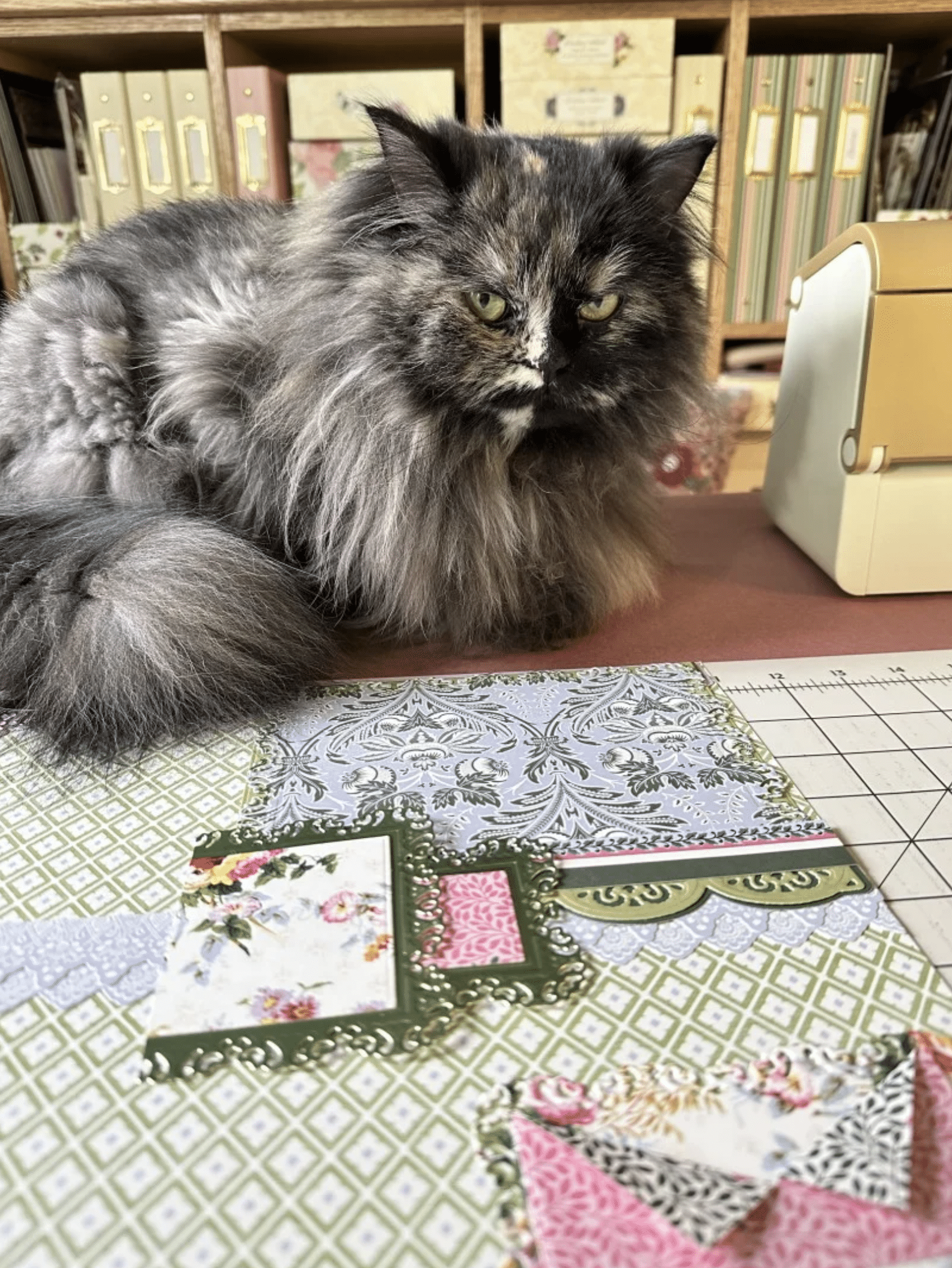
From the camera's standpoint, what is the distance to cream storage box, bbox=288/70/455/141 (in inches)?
76.9

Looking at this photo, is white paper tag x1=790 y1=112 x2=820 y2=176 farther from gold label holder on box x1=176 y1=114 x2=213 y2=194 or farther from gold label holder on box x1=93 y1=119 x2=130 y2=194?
gold label holder on box x1=93 y1=119 x2=130 y2=194

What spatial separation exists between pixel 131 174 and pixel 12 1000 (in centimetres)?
207

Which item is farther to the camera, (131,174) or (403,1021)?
(131,174)

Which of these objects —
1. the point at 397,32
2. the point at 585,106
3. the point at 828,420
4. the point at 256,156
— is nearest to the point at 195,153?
the point at 256,156

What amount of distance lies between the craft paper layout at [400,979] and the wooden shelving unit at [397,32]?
1.31m

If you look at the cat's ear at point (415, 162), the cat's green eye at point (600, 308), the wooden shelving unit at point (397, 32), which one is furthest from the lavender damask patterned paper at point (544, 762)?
the wooden shelving unit at point (397, 32)

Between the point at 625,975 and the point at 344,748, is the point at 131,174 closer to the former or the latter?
the point at 344,748

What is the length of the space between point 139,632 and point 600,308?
22.1 inches

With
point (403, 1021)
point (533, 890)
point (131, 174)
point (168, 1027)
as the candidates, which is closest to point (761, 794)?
point (533, 890)

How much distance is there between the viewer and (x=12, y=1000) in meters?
0.56

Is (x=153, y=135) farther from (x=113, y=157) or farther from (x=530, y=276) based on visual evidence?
(x=530, y=276)

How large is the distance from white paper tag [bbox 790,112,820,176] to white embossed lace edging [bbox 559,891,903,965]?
197cm

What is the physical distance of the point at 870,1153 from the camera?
0.45 m

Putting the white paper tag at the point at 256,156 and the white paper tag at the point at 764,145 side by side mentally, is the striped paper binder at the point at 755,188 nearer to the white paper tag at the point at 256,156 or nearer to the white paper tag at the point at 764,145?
the white paper tag at the point at 764,145
